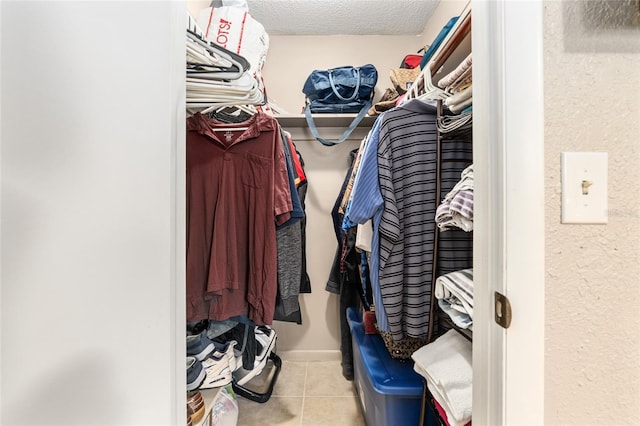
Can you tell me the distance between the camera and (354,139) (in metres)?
1.97

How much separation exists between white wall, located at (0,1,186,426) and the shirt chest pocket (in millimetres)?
582

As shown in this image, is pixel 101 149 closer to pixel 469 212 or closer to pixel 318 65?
pixel 469 212

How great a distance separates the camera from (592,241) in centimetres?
44

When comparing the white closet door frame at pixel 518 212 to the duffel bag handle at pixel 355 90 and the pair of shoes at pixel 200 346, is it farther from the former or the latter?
the duffel bag handle at pixel 355 90

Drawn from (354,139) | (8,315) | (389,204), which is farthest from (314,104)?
(8,315)

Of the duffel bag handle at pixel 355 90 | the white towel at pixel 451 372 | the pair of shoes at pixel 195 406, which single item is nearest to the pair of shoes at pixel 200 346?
the pair of shoes at pixel 195 406

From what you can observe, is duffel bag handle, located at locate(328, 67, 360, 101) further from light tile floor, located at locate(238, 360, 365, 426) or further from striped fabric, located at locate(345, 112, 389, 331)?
light tile floor, located at locate(238, 360, 365, 426)

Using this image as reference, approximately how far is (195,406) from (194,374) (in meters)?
0.10

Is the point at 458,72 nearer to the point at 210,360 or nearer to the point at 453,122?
the point at 453,122

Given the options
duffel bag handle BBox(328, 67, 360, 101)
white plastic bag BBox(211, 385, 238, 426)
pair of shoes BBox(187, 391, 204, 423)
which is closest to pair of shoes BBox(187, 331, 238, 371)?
pair of shoes BBox(187, 391, 204, 423)

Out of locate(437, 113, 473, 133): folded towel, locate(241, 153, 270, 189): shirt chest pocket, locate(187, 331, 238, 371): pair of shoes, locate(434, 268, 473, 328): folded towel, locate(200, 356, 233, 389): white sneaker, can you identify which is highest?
locate(437, 113, 473, 133): folded towel

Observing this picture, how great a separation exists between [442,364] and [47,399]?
925 mm

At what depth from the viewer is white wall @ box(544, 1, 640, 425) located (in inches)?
17.0

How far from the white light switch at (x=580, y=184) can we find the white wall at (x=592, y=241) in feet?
0.04
